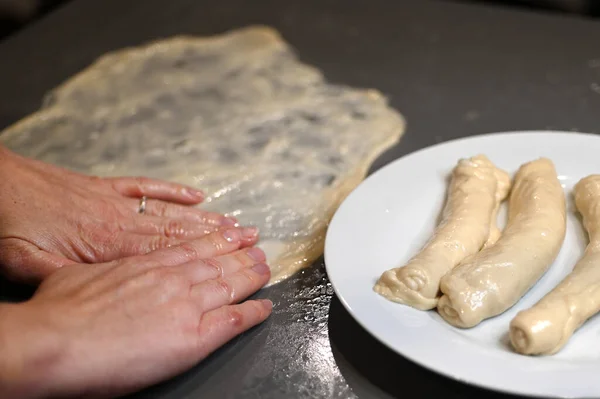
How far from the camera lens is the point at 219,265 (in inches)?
43.4

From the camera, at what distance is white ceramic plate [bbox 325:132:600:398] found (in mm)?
826

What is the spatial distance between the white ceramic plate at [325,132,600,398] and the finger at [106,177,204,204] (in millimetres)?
386

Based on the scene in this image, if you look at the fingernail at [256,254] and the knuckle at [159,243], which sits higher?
the knuckle at [159,243]

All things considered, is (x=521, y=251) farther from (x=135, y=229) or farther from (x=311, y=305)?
(x=135, y=229)

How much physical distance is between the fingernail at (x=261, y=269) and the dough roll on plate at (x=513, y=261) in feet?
1.05

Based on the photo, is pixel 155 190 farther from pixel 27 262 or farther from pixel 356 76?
pixel 356 76

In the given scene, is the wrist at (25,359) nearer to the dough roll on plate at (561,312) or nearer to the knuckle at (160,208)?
the knuckle at (160,208)

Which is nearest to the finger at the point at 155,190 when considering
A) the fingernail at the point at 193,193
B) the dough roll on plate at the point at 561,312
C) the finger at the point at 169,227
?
the fingernail at the point at 193,193

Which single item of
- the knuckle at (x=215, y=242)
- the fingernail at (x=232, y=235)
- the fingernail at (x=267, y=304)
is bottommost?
the fingernail at (x=267, y=304)

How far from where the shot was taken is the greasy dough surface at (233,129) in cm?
138

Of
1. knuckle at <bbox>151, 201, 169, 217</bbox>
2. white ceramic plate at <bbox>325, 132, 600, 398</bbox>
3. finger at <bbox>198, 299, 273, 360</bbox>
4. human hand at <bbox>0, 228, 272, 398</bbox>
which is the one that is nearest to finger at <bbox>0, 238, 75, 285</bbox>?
human hand at <bbox>0, 228, 272, 398</bbox>

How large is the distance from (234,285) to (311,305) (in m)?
0.13

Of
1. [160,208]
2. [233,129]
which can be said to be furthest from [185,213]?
[233,129]

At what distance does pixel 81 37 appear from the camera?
2.12 meters
